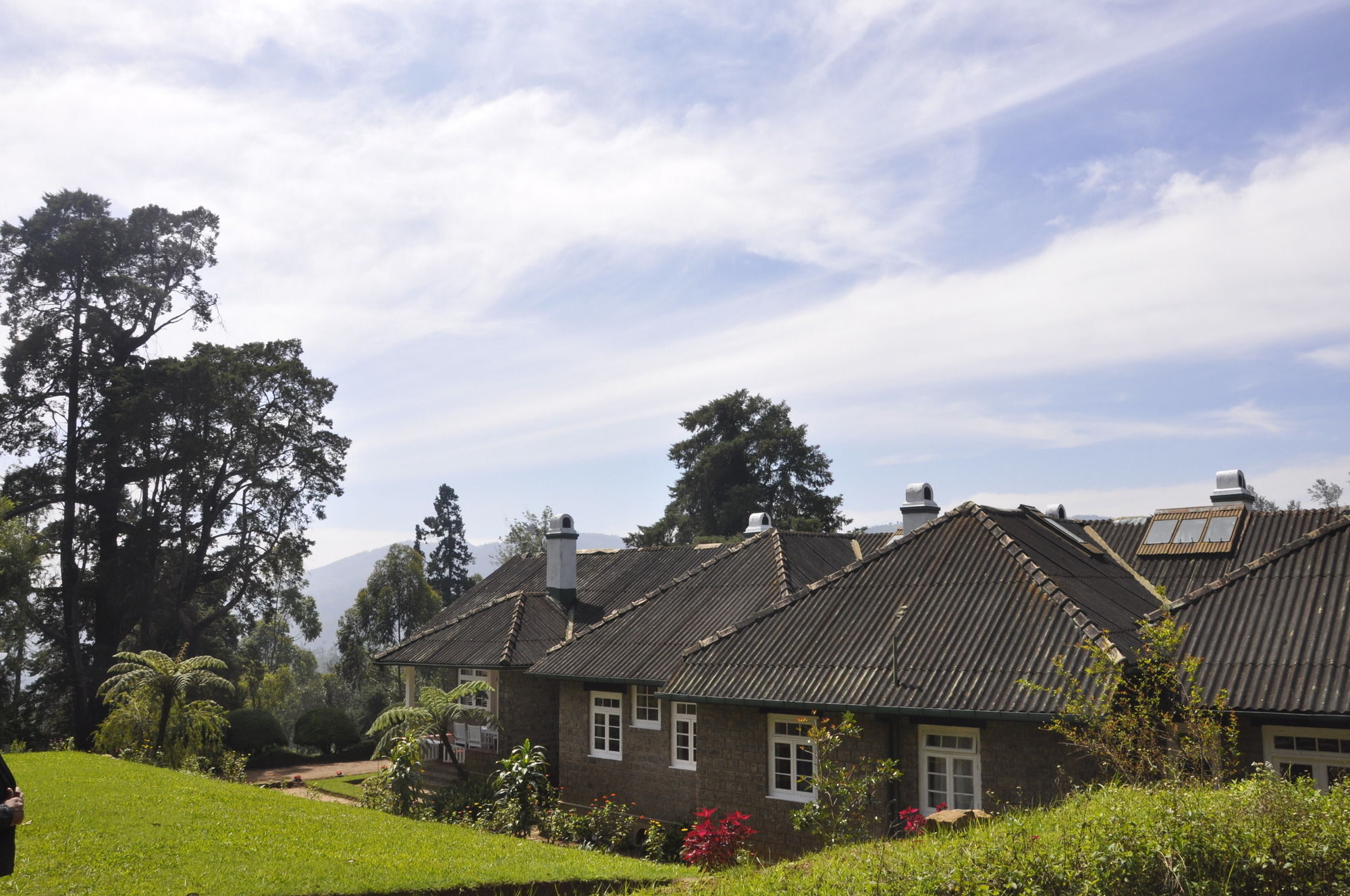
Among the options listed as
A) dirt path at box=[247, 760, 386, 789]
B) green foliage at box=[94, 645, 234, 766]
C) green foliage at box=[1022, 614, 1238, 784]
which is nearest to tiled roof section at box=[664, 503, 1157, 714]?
green foliage at box=[1022, 614, 1238, 784]

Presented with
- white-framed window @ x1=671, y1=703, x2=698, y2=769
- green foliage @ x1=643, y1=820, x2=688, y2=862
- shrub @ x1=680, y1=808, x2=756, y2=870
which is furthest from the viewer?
white-framed window @ x1=671, y1=703, x2=698, y2=769

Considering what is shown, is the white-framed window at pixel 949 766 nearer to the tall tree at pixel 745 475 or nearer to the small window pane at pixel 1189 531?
the small window pane at pixel 1189 531

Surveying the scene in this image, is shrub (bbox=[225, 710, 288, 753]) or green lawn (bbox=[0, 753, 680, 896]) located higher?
green lawn (bbox=[0, 753, 680, 896])

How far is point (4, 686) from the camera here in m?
33.3

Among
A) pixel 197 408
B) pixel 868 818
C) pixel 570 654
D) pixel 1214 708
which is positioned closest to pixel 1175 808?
pixel 1214 708

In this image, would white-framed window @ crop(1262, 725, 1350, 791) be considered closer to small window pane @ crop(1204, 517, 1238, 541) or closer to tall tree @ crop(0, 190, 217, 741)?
small window pane @ crop(1204, 517, 1238, 541)

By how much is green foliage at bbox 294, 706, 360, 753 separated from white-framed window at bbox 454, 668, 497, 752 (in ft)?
38.7

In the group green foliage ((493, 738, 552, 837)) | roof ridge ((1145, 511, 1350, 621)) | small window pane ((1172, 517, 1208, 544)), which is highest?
small window pane ((1172, 517, 1208, 544))

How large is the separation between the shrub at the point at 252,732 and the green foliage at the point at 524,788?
17.7m

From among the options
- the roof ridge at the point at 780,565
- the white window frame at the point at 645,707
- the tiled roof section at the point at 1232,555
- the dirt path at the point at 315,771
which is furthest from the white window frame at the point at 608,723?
the dirt path at the point at 315,771

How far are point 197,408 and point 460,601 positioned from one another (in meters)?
13.6

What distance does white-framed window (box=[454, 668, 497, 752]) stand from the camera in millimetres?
23875

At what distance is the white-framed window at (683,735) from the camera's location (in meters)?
18.5

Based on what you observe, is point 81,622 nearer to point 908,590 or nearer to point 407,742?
point 407,742
